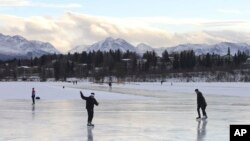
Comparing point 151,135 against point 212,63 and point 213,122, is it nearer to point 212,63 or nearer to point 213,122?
point 213,122

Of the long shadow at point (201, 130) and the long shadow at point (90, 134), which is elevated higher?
the long shadow at point (90, 134)

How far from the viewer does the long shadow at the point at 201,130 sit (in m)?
14.4

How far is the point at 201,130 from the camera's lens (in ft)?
53.6

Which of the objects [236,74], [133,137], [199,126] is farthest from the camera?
[236,74]

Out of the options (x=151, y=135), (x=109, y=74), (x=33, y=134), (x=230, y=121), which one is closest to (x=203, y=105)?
(x=230, y=121)

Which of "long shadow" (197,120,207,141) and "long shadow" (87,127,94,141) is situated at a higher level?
"long shadow" (87,127,94,141)

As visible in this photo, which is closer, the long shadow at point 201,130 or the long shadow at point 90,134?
the long shadow at point 90,134

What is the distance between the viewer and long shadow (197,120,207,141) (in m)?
14.4

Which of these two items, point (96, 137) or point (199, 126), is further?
point (199, 126)

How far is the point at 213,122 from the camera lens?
1930cm

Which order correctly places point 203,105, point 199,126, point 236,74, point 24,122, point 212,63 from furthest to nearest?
point 212,63, point 236,74, point 203,105, point 24,122, point 199,126

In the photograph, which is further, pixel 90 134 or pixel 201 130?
pixel 201 130

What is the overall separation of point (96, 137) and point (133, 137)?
1.10 metres

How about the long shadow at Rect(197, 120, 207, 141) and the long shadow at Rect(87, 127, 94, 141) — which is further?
the long shadow at Rect(197, 120, 207, 141)
